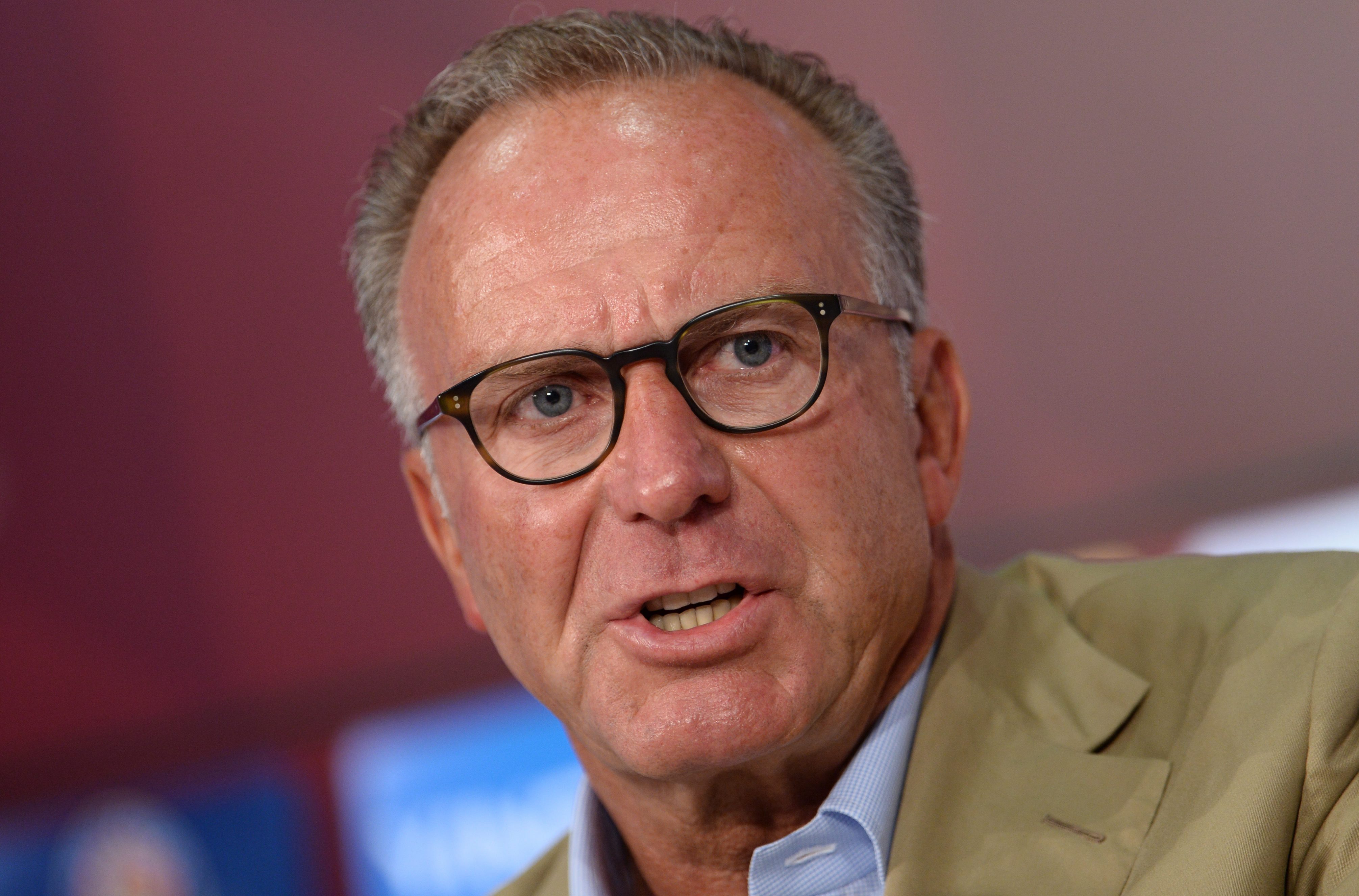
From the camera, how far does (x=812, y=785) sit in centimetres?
166

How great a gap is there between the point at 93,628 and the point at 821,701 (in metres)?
2.57

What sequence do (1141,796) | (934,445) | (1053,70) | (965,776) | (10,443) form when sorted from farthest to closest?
(10,443)
(1053,70)
(934,445)
(965,776)
(1141,796)

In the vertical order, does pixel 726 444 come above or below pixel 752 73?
below

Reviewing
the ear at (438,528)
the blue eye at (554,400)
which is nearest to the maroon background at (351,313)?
the ear at (438,528)

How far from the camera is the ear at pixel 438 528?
6.31ft

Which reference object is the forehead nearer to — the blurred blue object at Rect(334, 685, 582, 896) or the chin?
the chin

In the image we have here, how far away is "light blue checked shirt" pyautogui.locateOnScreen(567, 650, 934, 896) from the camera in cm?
157

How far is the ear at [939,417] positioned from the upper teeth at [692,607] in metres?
0.41

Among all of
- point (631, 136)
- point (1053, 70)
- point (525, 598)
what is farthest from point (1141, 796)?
point (1053, 70)

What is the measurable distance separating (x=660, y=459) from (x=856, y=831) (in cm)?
58

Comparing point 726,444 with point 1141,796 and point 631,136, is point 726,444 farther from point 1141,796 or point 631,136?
point 1141,796

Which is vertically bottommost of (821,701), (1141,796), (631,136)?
(1141,796)

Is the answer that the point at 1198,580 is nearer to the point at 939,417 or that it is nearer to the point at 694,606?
the point at 939,417

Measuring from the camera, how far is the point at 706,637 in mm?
1453
